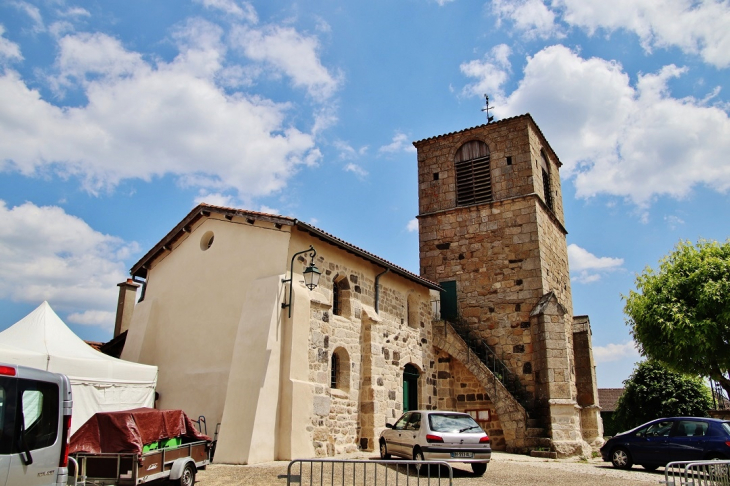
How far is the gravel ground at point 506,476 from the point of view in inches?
368

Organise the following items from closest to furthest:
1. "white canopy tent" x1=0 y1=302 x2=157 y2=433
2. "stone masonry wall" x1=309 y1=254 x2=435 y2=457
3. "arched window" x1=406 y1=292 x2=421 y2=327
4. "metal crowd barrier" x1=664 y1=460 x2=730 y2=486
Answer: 1. "metal crowd barrier" x1=664 y1=460 x2=730 y2=486
2. "white canopy tent" x1=0 y1=302 x2=157 y2=433
3. "stone masonry wall" x1=309 y1=254 x2=435 y2=457
4. "arched window" x1=406 y1=292 x2=421 y2=327

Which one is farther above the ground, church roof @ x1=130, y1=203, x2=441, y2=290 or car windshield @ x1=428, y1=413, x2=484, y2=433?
church roof @ x1=130, y1=203, x2=441, y2=290

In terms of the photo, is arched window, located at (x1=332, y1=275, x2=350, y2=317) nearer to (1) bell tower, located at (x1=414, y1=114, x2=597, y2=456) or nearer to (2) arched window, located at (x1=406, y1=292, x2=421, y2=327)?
(2) arched window, located at (x1=406, y1=292, x2=421, y2=327)

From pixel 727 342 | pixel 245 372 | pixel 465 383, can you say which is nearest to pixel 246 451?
pixel 245 372

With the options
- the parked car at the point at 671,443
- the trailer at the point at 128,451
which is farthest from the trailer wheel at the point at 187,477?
the parked car at the point at 671,443

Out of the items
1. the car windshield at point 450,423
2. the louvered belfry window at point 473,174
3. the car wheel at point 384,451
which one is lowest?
the car wheel at point 384,451

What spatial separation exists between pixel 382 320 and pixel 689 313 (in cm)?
857

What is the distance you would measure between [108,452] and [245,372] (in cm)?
445

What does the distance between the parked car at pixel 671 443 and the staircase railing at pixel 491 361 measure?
15.3 feet

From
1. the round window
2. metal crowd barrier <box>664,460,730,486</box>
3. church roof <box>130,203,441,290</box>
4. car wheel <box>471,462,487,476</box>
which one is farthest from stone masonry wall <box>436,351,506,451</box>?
metal crowd barrier <box>664,460,730,486</box>

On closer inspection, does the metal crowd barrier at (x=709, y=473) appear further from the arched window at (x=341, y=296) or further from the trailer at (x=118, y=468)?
the arched window at (x=341, y=296)

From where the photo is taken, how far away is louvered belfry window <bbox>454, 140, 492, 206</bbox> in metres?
21.0

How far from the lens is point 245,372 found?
12.2 metres

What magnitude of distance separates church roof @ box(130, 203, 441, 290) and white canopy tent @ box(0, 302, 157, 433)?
4209mm
